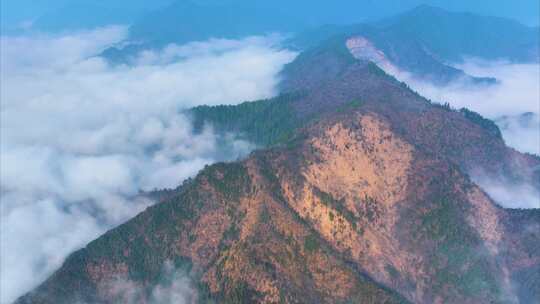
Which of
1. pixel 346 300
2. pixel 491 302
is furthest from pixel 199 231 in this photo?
pixel 491 302

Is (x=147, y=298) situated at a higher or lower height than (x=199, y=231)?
lower

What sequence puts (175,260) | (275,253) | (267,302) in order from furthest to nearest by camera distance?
(175,260) → (275,253) → (267,302)

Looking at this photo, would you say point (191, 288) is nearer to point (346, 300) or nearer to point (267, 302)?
point (267, 302)

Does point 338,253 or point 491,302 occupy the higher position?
point 338,253

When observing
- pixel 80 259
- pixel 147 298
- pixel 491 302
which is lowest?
pixel 491 302

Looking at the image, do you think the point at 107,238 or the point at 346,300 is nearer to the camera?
the point at 346,300

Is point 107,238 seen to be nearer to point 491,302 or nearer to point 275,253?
point 275,253

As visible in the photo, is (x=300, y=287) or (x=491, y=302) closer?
(x=300, y=287)

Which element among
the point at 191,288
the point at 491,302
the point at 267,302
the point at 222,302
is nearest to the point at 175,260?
the point at 191,288

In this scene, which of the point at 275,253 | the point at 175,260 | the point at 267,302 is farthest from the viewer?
the point at 175,260
